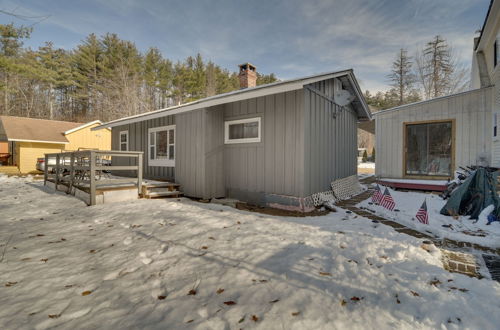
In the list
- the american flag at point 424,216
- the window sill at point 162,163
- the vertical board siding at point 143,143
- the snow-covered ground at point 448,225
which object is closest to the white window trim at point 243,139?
the vertical board siding at point 143,143

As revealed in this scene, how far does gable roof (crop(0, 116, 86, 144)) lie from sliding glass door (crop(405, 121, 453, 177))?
2104cm

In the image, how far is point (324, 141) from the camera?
647cm

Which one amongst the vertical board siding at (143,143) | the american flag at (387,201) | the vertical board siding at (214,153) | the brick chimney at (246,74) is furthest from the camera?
the brick chimney at (246,74)

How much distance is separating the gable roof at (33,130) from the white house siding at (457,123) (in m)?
20.4

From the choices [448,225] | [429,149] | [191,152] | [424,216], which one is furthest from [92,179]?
[429,149]

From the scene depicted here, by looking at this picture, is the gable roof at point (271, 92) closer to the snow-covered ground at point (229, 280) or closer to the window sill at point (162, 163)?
the window sill at point (162, 163)

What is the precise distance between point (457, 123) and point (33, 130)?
2368cm

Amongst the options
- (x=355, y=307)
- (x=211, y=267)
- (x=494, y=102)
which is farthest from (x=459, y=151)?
(x=211, y=267)

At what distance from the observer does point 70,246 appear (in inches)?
123

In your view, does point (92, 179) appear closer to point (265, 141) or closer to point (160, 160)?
point (160, 160)

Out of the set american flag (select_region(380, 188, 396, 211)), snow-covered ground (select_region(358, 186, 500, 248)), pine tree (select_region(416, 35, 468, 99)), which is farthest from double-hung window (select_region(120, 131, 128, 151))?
pine tree (select_region(416, 35, 468, 99))

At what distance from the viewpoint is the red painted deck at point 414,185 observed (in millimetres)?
7364

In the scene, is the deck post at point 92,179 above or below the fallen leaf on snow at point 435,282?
above

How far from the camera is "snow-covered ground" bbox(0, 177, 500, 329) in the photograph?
5.76 feet
